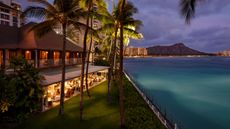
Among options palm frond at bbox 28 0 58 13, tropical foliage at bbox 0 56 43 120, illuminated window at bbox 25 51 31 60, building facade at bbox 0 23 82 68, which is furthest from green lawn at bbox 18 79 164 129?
palm frond at bbox 28 0 58 13

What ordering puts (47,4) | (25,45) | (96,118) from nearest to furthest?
1. (47,4)
2. (96,118)
3. (25,45)

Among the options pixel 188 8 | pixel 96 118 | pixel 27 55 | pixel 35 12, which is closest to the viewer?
pixel 188 8

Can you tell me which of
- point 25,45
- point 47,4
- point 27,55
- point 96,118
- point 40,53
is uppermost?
point 47,4

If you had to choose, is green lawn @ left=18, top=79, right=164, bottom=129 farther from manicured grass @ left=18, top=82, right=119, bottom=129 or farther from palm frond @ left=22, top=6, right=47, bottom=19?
palm frond @ left=22, top=6, right=47, bottom=19

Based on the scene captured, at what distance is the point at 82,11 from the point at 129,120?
9.58 m

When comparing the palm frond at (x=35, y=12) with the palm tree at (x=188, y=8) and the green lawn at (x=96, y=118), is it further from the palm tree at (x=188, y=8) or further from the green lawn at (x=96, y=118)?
the palm tree at (x=188, y=8)

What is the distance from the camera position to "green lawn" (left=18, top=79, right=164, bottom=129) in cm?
1842

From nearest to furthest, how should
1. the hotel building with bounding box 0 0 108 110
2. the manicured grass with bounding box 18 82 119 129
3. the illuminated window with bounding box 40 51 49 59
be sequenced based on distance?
the manicured grass with bounding box 18 82 119 129 → the hotel building with bounding box 0 0 108 110 → the illuminated window with bounding box 40 51 49 59

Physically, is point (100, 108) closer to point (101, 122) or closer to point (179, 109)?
point (101, 122)

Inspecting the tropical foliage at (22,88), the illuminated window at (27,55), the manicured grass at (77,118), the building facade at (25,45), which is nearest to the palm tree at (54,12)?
the manicured grass at (77,118)

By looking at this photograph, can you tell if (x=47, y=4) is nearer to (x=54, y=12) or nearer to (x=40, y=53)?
(x=54, y=12)

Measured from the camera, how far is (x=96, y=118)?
20.4 m

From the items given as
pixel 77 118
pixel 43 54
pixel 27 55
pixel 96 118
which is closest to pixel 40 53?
pixel 43 54

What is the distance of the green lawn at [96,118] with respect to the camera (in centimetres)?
1842
